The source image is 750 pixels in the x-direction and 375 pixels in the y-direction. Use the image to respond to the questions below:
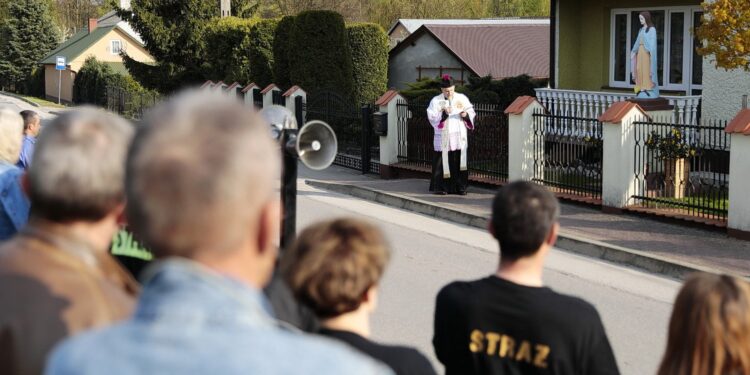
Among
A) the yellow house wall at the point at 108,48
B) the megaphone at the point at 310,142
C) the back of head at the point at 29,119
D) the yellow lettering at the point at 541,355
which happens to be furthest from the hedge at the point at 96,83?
the yellow lettering at the point at 541,355

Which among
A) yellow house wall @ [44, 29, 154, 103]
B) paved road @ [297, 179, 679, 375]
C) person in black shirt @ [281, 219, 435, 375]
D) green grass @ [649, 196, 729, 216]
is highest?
yellow house wall @ [44, 29, 154, 103]

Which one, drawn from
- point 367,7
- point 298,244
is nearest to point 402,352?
point 298,244

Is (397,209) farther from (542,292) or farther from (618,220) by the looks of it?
(542,292)

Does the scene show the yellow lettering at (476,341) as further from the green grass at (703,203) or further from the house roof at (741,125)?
the green grass at (703,203)

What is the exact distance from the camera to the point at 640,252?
11844mm

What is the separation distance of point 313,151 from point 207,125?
502 centimetres

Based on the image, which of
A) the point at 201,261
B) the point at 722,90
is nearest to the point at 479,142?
the point at 722,90

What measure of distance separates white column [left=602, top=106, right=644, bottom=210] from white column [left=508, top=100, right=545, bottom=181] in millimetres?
1966

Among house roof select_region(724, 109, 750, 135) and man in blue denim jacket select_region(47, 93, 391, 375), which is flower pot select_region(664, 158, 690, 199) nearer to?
house roof select_region(724, 109, 750, 135)

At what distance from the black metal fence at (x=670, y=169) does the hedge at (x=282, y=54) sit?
14.9 metres

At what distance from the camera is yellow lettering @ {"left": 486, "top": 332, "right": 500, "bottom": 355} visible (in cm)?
376

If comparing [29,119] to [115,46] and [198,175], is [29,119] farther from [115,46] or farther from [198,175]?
[115,46]

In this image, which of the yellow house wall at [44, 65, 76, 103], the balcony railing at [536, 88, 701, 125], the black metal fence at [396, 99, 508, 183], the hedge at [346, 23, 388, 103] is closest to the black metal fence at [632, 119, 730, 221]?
the black metal fence at [396, 99, 508, 183]

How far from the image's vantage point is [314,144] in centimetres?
685
